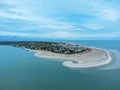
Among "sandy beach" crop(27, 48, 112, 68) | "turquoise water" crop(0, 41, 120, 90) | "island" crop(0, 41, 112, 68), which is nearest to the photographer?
"turquoise water" crop(0, 41, 120, 90)

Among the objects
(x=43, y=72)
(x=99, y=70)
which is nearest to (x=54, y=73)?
(x=43, y=72)

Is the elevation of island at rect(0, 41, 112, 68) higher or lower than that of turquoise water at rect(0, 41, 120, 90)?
higher

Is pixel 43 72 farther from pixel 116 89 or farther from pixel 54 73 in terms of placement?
pixel 116 89

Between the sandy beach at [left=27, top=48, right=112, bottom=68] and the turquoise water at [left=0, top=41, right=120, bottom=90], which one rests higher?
the sandy beach at [left=27, top=48, right=112, bottom=68]

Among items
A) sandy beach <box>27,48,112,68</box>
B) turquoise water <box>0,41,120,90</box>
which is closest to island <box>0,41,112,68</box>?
sandy beach <box>27,48,112,68</box>

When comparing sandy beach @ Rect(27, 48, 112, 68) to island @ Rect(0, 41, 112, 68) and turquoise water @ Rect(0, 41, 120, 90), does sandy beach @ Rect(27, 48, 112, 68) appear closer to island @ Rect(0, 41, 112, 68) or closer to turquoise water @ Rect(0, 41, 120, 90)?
island @ Rect(0, 41, 112, 68)

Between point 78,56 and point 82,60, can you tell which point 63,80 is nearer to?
point 82,60

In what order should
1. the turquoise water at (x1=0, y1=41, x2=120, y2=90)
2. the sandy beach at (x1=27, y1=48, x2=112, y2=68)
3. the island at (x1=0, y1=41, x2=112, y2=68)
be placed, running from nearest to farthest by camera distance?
the turquoise water at (x1=0, y1=41, x2=120, y2=90), the sandy beach at (x1=27, y1=48, x2=112, y2=68), the island at (x1=0, y1=41, x2=112, y2=68)

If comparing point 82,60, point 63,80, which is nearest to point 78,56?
point 82,60

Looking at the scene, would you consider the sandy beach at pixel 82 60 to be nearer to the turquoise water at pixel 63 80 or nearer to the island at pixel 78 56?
the island at pixel 78 56

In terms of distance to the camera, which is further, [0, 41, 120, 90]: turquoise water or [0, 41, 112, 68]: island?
[0, 41, 112, 68]: island

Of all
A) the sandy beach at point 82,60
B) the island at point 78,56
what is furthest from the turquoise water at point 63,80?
the island at point 78,56
